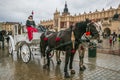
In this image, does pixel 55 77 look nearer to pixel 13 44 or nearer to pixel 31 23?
pixel 31 23

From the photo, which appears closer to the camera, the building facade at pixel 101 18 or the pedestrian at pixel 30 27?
the pedestrian at pixel 30 27

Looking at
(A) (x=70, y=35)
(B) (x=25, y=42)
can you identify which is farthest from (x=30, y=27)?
(A) (x=70, y=35)

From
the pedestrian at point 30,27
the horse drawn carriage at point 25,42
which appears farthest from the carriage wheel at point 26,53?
the pedestrian at point 30,27

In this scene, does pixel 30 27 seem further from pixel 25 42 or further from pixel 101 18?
pixel 101 18

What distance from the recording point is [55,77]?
6.96 meters

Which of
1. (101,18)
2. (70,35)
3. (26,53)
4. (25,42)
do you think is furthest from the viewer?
(101,18)

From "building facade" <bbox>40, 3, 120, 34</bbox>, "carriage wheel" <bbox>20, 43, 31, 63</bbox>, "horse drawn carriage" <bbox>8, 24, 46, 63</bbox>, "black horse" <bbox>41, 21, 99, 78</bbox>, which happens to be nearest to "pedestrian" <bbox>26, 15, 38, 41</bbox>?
"horse drawn carriage" <bbox>8, 24, 46, 63</bbox>

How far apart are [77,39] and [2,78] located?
9.76 ft

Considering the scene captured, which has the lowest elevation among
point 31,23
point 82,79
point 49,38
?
point 82,79

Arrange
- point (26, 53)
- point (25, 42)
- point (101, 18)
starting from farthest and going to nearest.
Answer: point (101, 18) → point (25, 42) → point (26, 53)

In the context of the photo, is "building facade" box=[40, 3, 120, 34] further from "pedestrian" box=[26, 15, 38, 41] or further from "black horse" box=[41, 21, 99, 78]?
"black horse" box=[41, 21, 99, 78]

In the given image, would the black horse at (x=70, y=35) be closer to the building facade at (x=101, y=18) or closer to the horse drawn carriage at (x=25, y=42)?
the horse drawn carriage at (x=25, y=42)

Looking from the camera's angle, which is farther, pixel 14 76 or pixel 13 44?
pixel 13 44

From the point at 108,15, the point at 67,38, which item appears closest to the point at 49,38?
the point at 67,38
